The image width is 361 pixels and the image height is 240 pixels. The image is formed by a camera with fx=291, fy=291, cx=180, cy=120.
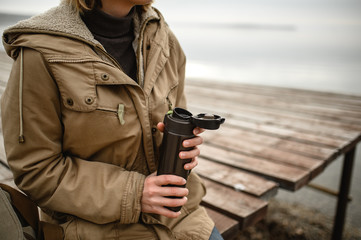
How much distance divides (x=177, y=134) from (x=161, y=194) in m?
0.22

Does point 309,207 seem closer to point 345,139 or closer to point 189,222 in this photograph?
point 345,139

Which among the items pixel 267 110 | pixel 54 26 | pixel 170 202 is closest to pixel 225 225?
pixel 170 202

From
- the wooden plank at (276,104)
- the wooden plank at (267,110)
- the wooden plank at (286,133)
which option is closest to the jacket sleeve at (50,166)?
the wooden plank at (286,133)

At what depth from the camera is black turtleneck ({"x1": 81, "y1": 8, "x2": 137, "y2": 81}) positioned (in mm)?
1212

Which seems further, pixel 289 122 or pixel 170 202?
pixel 289 122

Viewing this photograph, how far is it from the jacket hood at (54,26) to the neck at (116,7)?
0.16 metres

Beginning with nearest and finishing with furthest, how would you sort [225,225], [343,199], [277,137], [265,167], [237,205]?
[225,225] → [237,205] → [265,167] → [277,137] → [343,199]

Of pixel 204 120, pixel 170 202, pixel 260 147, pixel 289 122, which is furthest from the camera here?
pixel 289 122

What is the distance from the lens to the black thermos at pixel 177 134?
96 cm

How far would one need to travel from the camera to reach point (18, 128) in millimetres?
967

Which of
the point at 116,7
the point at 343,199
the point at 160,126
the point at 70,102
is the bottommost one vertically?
the point at 343,199

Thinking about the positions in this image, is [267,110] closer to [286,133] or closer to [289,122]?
[289,122]

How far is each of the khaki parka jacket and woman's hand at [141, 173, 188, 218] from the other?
0.03 metres

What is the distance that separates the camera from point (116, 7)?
125 centimetres
